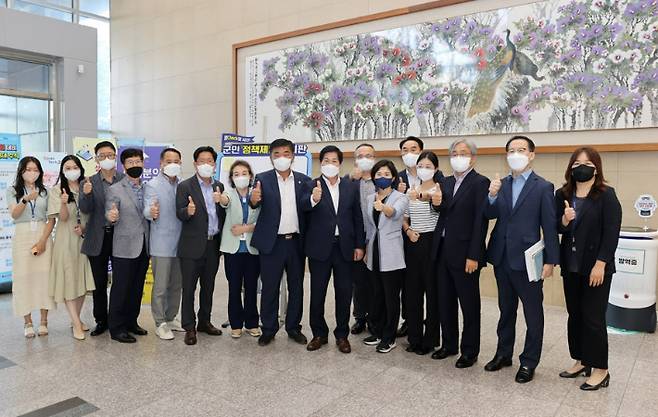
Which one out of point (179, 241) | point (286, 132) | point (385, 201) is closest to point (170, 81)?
point (286, 132)

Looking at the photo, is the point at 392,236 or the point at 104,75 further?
the point at 104,75

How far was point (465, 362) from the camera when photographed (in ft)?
10.8

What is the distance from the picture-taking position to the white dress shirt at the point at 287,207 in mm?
3648

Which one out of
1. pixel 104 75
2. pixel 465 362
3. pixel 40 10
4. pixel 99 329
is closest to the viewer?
pixel 465 362

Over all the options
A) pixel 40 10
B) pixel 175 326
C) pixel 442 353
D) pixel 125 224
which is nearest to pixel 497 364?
pixel 442 353

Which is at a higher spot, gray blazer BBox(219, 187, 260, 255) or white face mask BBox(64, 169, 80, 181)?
white face mask BBox(64, 169, 80, 181)

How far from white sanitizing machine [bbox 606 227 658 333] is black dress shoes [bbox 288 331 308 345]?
8.81 feet

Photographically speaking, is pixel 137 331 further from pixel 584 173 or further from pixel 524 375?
pixel 584 173

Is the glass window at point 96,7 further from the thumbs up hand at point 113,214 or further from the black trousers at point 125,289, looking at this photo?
the black trousers at point 125,289

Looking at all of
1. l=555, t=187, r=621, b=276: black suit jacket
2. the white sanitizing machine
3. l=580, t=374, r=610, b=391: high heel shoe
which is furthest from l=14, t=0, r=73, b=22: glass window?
l=580, t=374, r=610, b=391: high heel shoe

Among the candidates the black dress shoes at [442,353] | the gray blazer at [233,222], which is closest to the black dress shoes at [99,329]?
the gray blazer at [233,222]

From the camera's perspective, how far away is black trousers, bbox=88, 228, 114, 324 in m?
3.85

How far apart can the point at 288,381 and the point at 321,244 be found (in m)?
0.98

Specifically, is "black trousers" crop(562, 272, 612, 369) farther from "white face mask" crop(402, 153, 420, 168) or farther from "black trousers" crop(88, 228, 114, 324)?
"black trousers" crop(88, 228, 114, 324)
